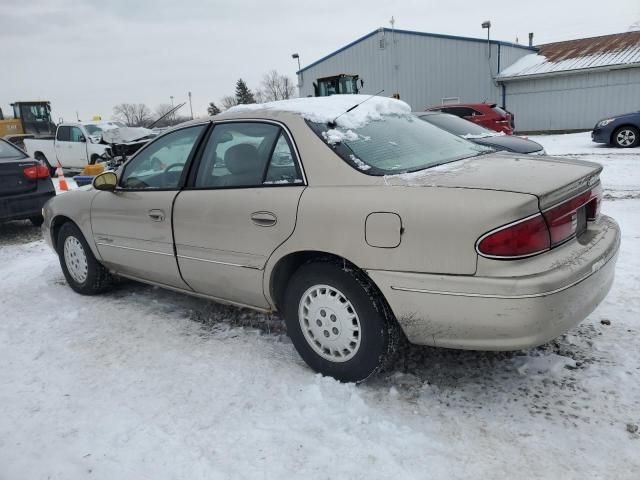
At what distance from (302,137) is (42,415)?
212 cm

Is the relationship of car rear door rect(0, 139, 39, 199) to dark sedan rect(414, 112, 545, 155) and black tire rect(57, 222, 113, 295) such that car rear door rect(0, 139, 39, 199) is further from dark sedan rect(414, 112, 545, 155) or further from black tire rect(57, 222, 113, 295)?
dark sedan rect(414, 112, 545, 155)

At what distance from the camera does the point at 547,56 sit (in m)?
25.1

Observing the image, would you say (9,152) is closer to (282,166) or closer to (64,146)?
(282,166)

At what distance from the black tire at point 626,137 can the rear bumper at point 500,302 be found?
1208cm

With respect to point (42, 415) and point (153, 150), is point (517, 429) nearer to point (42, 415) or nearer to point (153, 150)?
point (42, 415)

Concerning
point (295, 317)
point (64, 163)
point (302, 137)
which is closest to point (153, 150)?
point (302, 137)

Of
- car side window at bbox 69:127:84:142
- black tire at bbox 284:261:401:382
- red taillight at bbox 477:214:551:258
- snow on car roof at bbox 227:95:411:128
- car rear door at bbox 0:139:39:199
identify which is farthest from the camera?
car side window at bbox 69:127:84:142

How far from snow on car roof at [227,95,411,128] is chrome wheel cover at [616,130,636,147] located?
11483mm

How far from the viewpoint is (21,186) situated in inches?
281

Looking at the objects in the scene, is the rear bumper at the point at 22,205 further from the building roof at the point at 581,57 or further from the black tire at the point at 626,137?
the building roof at the point at 581,57

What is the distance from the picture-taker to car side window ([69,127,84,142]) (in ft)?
47.2

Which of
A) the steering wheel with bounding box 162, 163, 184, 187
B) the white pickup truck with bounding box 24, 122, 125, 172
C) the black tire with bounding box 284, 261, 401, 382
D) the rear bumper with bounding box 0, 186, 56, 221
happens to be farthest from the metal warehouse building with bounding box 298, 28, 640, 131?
the black tire with bounding box 284, 261, 401, 382

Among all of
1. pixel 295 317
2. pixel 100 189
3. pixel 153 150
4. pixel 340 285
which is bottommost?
pixel 295 317

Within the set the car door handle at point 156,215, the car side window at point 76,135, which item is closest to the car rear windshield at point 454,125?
the car door handle at point 156,215
